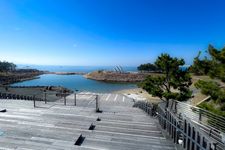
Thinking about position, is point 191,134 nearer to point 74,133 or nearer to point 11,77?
point 74,133

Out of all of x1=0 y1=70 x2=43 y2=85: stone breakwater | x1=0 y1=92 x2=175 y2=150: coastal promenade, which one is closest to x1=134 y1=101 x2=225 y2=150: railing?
x1=0 y1=92 x2=175 y2=150: coastal promenade

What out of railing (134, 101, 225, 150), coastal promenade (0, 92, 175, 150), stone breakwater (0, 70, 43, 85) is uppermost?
railing (134, 101, 225, 150)

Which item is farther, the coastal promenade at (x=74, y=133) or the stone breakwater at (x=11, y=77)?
the stone breakwater at (x=11, y=77)

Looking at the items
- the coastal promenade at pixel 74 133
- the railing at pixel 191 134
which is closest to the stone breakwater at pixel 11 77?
the coastal promenade at pixel 74 133

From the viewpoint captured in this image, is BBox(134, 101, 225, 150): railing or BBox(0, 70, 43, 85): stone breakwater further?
BBox(0, 70, 43, 85): stone breakwater

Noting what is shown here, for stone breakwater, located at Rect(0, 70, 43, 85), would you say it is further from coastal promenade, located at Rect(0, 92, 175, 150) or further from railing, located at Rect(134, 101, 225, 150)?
railing, located at Rect(134, 101, 225, 150)

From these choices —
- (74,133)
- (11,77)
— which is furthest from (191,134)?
(11,77)

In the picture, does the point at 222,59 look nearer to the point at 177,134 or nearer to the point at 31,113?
the point at 177,134

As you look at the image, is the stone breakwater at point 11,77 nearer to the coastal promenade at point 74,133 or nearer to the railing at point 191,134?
the coastal promenade at point 74,133

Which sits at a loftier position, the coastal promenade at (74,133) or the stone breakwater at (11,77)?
the coastal promenade at (74,133)

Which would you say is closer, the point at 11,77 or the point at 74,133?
the point at 74,133

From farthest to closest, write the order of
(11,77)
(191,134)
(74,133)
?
(11,77) → (74,133) → (191,134)

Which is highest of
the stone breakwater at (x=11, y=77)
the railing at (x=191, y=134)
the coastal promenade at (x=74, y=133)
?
the railing at (x=191, y=134)

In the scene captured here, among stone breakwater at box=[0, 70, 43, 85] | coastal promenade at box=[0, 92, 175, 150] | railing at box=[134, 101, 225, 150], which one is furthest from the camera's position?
stone breakwater at box=[0, 70, 43, 85]
